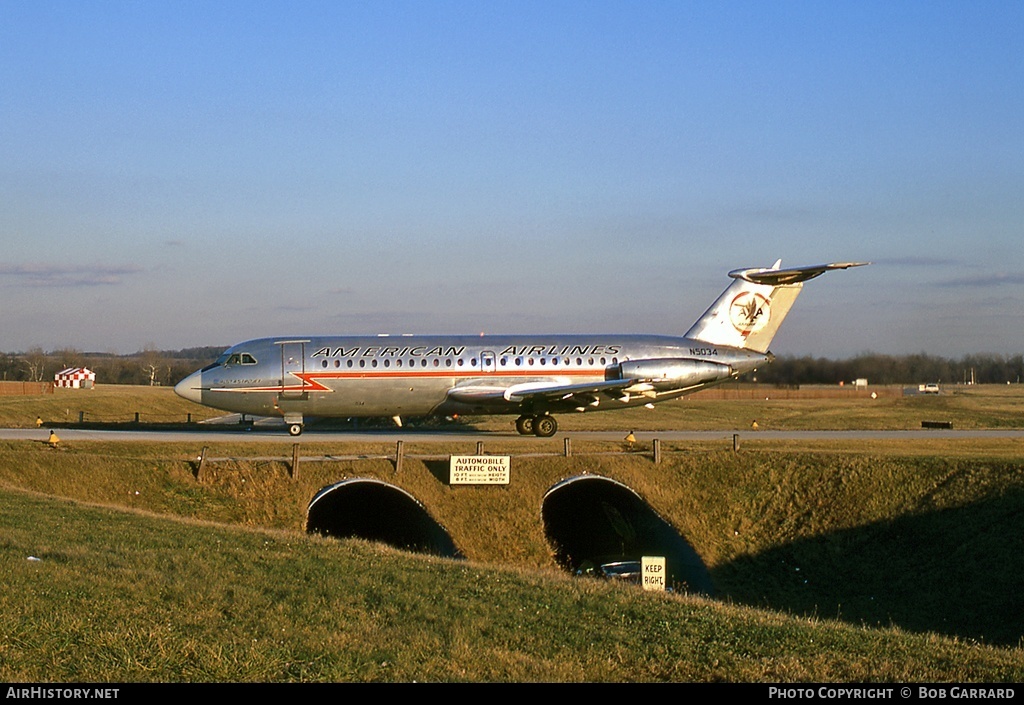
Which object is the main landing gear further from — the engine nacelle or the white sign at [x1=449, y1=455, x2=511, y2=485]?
the white sign at [x1=449, y1=455, x2=511, y2=485]

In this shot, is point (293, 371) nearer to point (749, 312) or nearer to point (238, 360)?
point (238, 360)

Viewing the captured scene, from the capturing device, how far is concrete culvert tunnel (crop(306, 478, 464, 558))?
31.9 meters

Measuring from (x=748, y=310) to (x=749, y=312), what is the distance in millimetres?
88

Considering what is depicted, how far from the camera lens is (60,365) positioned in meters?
144

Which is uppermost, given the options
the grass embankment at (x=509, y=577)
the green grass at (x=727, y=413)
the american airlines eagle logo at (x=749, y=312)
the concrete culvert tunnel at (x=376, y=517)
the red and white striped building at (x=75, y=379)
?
the american airlines eagle logo at (x=749, y=312)

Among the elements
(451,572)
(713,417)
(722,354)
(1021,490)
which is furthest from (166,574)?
(713,417)

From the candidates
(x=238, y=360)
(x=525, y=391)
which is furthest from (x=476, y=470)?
(x=238, y=360)

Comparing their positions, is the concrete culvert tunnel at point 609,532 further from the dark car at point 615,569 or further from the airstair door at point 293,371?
the airstair door at point 293,371

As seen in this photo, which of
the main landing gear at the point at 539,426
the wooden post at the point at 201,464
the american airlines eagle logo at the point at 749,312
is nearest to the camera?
the wooden post at the point at 201,464

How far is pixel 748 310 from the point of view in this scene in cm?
4047

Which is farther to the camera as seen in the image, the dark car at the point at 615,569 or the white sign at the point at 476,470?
the white sign at the point at 476,470

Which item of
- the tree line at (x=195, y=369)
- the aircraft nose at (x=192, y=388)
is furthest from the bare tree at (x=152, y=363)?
the aircraft nose at (x=192, y=388)

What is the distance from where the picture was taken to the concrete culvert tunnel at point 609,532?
3077 centimetres

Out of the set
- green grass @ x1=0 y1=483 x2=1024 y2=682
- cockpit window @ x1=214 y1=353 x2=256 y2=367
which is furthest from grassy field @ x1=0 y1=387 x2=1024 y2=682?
cockpit window @ x1=214 y1=353 x2=256 y2=367
